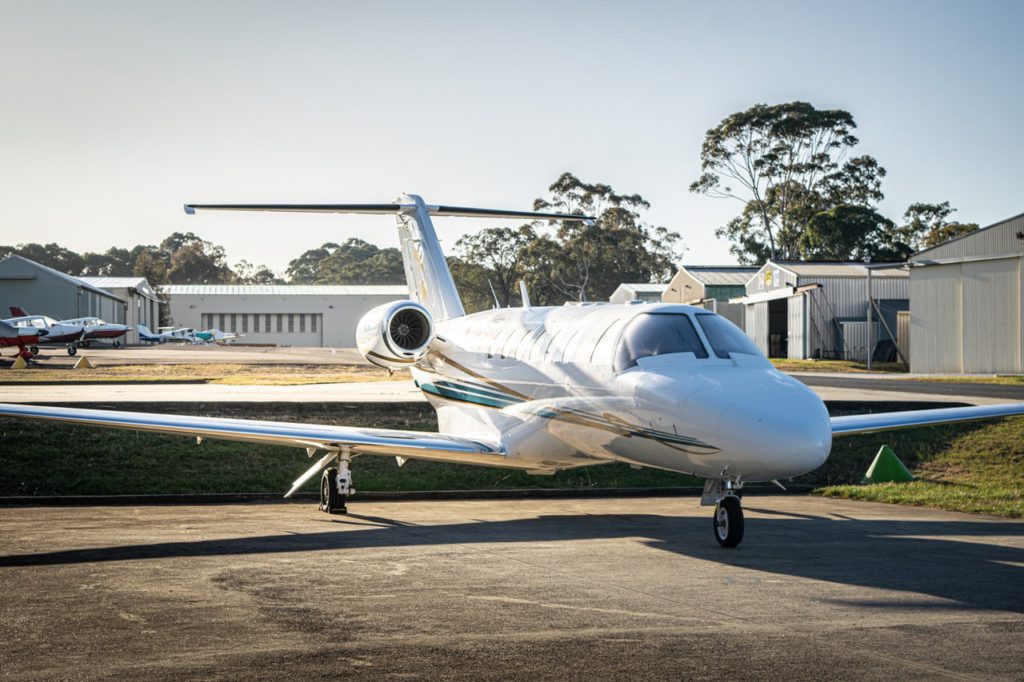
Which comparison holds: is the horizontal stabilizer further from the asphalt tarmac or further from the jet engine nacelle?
the asphalt tarmac

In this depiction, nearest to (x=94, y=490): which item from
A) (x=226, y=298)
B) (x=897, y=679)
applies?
(x=897, y=679)

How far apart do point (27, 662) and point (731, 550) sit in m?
6.83

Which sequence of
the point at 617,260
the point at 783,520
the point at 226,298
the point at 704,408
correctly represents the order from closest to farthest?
the point at 704,408 < the point at 783,520 < the point at 617,260 < the point at 226,298

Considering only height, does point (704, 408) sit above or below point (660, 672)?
above

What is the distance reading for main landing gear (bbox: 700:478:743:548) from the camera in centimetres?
1044

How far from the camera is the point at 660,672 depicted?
19.5 feet

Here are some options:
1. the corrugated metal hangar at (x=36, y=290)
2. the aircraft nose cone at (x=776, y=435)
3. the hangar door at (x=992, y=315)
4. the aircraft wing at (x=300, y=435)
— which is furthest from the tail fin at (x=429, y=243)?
the corrugated metal hangar at (x=36, y=290)

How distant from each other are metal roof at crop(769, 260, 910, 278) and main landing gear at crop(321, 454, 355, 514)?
4368 centimetres

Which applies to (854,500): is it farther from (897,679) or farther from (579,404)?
(897,679)

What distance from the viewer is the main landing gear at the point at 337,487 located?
44.3 ft

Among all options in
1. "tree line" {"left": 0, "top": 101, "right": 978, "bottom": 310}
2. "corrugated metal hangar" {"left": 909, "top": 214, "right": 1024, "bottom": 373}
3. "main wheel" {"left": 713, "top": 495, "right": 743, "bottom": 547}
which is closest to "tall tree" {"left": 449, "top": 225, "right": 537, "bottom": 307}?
"tree line" {"left": 0, "top": 101, "right": 978, "bottom": 310}

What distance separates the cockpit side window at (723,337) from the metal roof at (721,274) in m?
59.2

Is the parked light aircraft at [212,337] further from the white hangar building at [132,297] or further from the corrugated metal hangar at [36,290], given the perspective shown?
the corrugated metal hangar at [36,290]

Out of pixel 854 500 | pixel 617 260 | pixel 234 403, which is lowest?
pixel 854 500
